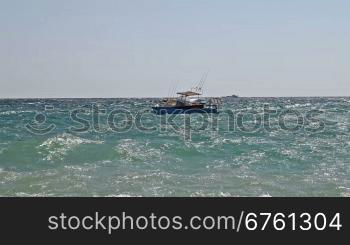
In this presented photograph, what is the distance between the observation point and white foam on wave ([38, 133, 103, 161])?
20.0 m

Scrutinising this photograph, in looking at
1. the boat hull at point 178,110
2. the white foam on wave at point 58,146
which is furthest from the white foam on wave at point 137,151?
the boat hull at point 178,110

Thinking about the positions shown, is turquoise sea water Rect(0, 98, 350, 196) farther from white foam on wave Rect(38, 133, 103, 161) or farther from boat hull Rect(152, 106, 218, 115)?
boat hull Rect(152, 106, 218, 115)

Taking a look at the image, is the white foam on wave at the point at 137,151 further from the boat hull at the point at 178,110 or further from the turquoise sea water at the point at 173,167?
the boat hull at the point at 178,110

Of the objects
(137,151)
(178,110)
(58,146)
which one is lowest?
(137,151)

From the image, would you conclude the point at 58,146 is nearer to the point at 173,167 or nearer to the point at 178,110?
the point at 173,167

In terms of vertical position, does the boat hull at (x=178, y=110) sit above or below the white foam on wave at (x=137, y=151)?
above

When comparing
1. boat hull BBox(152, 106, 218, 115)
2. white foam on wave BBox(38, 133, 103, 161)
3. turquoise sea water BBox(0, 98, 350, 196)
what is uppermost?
boat hull BBox(152, 106, 218, 115)

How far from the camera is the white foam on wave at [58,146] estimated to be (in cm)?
1997

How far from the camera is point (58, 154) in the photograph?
66.1 feet

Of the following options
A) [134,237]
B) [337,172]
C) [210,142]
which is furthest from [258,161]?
[134,237]

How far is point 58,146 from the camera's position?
22.2m

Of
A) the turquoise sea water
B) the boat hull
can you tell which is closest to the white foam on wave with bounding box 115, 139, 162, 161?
the turquoise sea water

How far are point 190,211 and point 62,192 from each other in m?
6.19

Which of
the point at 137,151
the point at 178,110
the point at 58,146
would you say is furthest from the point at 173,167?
the point at 178,110
